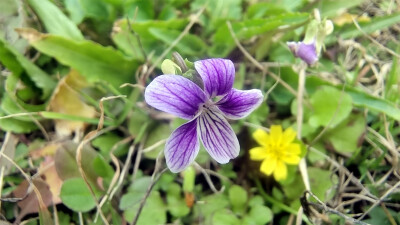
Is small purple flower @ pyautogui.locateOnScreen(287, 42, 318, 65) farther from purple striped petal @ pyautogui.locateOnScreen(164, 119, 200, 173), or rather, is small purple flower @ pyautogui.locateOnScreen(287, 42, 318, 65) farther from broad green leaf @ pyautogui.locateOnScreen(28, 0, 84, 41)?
broad green leaf @ pyautogui.locateOnScreen(28, 0, 84, 41)

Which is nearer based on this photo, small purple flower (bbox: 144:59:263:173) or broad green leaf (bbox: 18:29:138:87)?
→ small purple flower (bbox: 144:59:263:173)

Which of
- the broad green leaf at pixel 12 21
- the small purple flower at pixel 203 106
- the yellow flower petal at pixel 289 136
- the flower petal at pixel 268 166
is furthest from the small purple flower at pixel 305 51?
the broad green leaf at pixel 12 21


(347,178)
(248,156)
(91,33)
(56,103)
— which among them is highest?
(91,33)

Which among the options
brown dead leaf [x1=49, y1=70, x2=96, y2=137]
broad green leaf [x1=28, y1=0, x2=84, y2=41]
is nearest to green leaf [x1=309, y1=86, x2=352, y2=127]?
brown dead leaf [x1=49, y1=70, x2=96, y2=137]

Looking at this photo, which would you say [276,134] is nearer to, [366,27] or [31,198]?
[366,27]

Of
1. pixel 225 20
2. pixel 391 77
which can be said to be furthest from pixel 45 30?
pixel 391 77

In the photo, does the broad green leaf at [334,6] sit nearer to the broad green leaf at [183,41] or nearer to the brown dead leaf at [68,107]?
the broad green leaf at [183,41]

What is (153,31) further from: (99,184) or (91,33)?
(99,184)
